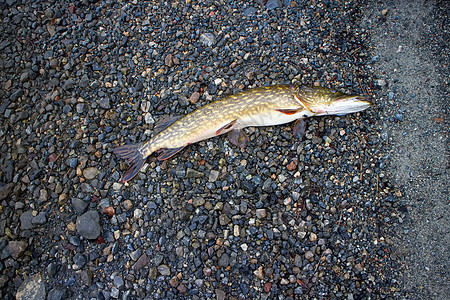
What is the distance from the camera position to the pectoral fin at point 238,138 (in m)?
5.19

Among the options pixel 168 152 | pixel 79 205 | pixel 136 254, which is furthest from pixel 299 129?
pixel 79 205

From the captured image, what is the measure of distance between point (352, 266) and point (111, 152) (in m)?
4.31

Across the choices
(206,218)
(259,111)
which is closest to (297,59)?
(259,111)

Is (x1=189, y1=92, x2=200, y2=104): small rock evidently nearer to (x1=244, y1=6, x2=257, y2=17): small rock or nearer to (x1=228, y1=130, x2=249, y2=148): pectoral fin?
(x1=228, y1=130, x2=249, y2=148): pectoral fin

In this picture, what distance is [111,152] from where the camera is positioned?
5.53m

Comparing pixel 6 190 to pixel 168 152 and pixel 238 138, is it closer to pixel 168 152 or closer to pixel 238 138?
pixel 168 152

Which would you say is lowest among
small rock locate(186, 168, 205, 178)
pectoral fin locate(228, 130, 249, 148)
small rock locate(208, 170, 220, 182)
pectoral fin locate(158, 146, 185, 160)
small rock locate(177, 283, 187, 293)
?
small rock locate(177, 283, 187, 293)

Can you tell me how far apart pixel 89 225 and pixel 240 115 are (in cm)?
304

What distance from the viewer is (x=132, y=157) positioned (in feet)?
17.1

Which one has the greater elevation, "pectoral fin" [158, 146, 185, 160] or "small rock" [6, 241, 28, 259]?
"pectoral fin" [158, 146, 185, 160]

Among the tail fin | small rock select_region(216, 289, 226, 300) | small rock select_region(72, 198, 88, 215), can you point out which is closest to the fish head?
the tail fin

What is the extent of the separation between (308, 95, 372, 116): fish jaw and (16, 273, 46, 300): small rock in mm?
5179

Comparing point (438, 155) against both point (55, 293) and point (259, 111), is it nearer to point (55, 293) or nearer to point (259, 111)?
point (259, 111)

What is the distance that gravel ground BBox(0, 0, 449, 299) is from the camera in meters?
4.56
